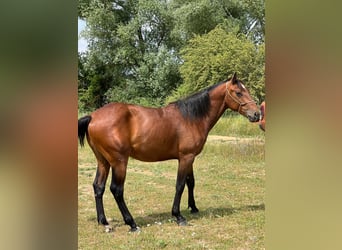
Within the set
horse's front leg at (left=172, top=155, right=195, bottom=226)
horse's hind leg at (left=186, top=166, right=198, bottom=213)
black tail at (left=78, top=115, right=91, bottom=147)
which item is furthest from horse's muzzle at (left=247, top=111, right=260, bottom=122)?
black tail at (left=78, top=115, right=91, bottom=147)

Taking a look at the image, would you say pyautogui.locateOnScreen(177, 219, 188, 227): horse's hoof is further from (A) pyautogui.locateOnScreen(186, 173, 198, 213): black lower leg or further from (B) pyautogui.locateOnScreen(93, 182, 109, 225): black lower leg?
(B) pyautogui.locateOnScreen(93, 182, 109, 225): black lower leg

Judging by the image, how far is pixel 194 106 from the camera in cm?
280

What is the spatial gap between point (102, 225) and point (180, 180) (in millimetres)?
673

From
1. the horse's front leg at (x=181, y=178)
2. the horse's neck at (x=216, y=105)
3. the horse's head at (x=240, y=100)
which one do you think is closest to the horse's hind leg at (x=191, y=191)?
the horse's front leg at (x=181, y=178)

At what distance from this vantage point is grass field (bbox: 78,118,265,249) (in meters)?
2.43

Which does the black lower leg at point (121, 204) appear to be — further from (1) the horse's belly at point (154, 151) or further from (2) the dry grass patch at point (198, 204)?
(1) the horse's belly at point (154, 151)

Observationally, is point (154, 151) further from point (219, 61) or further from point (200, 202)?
point (219, 61)

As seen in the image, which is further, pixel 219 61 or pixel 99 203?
pixel 219 61

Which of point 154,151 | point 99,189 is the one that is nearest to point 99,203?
point 99,189

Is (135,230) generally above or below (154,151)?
below

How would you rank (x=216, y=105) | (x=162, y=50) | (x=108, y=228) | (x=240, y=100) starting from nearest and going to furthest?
1. (x=108, y=228)
2. (x=240, y=100)
3. (x=216, y=105)
4. (x=162, y=50)

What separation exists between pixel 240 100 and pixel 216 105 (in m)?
0.20

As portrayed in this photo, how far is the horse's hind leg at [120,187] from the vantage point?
Result: 2.56 metres
